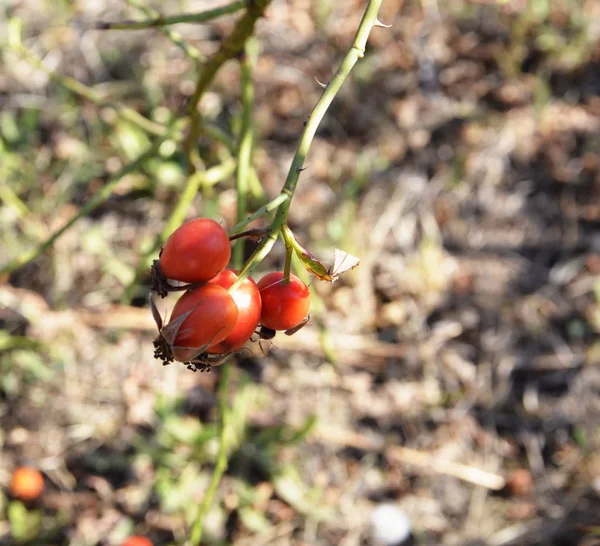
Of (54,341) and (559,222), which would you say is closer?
(54,341)

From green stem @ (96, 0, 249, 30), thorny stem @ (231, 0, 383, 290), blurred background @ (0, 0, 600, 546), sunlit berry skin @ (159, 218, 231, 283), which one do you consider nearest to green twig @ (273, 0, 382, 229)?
thorny stem @ (231, 0, 383, 290)

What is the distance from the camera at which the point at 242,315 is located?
1.12 m

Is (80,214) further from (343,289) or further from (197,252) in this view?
(343,289)

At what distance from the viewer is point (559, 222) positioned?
3219mm

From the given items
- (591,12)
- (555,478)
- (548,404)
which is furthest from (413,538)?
(591,12)

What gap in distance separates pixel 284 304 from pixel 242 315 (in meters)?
0.10

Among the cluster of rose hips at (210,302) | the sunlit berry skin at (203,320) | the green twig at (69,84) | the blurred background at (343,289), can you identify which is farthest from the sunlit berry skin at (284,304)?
the blurred background at (343,289)

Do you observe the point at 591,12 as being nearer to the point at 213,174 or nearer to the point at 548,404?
the point at 548,404

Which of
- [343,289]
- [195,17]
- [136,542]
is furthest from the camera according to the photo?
[343,289]

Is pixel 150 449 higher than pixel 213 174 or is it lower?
lower

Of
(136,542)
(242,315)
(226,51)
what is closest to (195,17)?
(226,51)

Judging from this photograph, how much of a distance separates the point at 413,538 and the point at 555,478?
27.5 inches

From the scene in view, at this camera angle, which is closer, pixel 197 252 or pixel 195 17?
pixel 197 252

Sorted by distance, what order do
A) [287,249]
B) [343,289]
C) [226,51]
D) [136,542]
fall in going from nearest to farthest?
[287,249], [226,51], [136,542], [343,289]
